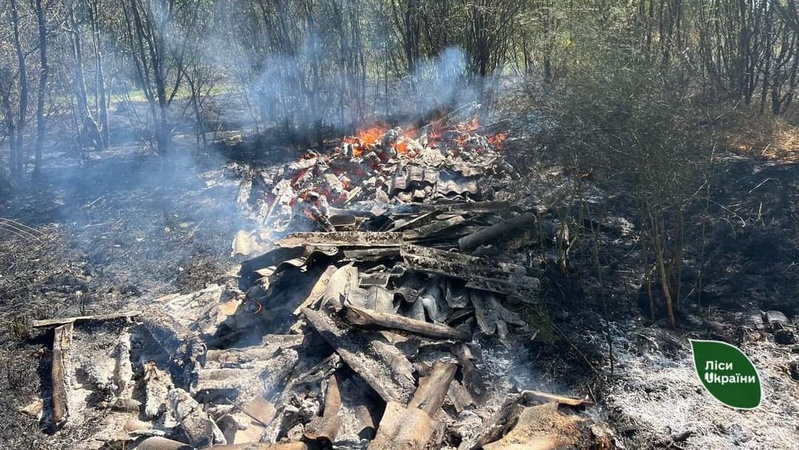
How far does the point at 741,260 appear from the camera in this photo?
21.1 ft

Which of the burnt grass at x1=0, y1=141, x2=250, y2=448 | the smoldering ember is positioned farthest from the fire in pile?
the burnt grass at x1=0, y1=141, x2=250, y2=448

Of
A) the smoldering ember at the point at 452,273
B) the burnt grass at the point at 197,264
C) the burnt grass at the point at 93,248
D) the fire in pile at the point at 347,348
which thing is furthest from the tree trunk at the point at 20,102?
the fire in pile at the point at 347,348

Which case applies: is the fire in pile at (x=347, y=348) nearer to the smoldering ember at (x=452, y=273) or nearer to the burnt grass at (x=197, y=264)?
the smoldering ember at (x=452, y=273)

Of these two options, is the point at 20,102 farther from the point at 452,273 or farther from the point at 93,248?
the point at 452,273

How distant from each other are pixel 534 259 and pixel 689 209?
9.12ft

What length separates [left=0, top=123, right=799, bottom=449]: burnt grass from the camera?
527 cm

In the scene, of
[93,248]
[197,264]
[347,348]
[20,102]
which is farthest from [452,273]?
[20,102]

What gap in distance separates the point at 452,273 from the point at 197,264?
3822 millimetres

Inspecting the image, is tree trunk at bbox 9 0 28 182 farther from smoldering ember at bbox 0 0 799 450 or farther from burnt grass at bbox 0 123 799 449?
burnt grass at bbox 0 123 799 449

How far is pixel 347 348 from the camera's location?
4.75m

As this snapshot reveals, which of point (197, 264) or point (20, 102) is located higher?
point (20, 102)

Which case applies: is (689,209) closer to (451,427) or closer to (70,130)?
(451,427)

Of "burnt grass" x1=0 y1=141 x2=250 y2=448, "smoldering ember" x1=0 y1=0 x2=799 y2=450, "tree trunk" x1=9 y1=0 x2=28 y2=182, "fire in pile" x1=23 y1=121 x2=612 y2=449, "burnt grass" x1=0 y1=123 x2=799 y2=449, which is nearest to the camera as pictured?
"fire in pile" x1=23 y1=121 x2=612 y2=449

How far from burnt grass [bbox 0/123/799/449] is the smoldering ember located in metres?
0.04
